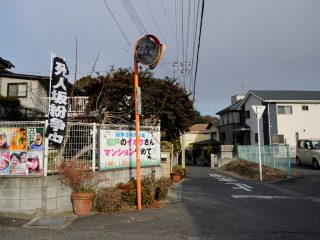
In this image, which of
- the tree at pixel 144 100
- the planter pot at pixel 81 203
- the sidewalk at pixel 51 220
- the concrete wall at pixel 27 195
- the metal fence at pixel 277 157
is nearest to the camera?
the sidewalk at pixel 51 220

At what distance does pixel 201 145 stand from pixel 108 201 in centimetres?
4420

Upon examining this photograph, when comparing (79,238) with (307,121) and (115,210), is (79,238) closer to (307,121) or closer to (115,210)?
(115,210)

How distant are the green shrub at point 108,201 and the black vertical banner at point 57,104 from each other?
1828 millimetres

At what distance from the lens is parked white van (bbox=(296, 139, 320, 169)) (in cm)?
2181

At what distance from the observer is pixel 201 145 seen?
52.2 meters

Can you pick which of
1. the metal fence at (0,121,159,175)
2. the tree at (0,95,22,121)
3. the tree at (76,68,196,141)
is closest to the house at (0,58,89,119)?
the tree at (0,95,22,121)

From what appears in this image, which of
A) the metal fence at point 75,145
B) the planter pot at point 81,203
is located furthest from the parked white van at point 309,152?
the planter pot at point 81,203

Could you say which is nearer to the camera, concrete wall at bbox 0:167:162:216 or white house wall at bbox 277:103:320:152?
concrete wall at bbox 0:167:162:216

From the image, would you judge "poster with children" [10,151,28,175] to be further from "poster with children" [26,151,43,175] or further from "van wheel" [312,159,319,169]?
"van wheel" [312,159,319,169]

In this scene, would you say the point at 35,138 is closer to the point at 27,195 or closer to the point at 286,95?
the point at 27,195

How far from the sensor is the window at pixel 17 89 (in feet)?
77.6

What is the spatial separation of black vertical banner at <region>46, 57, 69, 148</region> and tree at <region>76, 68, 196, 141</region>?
4799 mm

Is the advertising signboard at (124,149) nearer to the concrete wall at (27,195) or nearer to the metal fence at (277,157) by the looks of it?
the concrete wall at (27,195)

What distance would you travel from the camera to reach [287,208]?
9508 millimetres
